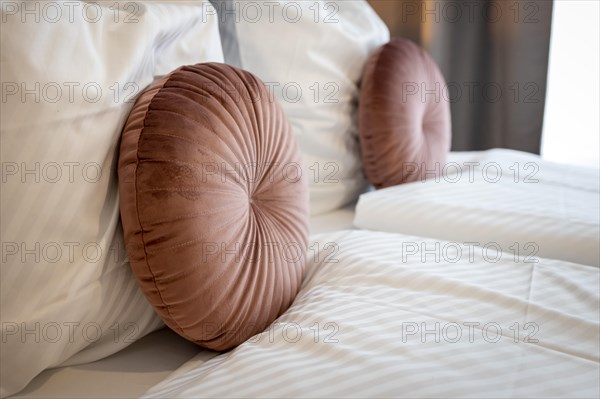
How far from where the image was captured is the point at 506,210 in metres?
1.08

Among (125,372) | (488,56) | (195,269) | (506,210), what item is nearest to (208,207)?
(195,269)

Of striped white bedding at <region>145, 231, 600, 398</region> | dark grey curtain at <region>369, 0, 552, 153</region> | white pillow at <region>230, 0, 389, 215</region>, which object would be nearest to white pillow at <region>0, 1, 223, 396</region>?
striped white bedding at <region>145, 231, 600, 398</region>

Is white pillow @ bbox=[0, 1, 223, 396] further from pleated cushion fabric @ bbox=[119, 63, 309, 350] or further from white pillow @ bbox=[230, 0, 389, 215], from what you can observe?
white pillow @ bbox=[230, 0, 389, 215]

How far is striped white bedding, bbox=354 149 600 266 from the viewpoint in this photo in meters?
1.01

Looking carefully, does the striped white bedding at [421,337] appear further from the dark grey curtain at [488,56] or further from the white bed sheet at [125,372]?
the dark grey curtain at [488,56]

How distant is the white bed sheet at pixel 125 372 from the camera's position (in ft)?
2.24

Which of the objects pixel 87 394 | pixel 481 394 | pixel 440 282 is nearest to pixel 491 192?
pixel 440 282

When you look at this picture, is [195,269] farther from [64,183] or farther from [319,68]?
[319,68]

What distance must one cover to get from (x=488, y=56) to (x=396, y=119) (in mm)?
980

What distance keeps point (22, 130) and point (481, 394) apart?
0.52m

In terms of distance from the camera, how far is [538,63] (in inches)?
78.9

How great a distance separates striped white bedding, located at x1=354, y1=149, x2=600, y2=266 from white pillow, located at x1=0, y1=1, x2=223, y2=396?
0.55 meters

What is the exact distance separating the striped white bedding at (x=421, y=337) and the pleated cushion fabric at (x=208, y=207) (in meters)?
0.05

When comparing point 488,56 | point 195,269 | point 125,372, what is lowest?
point 125,372
